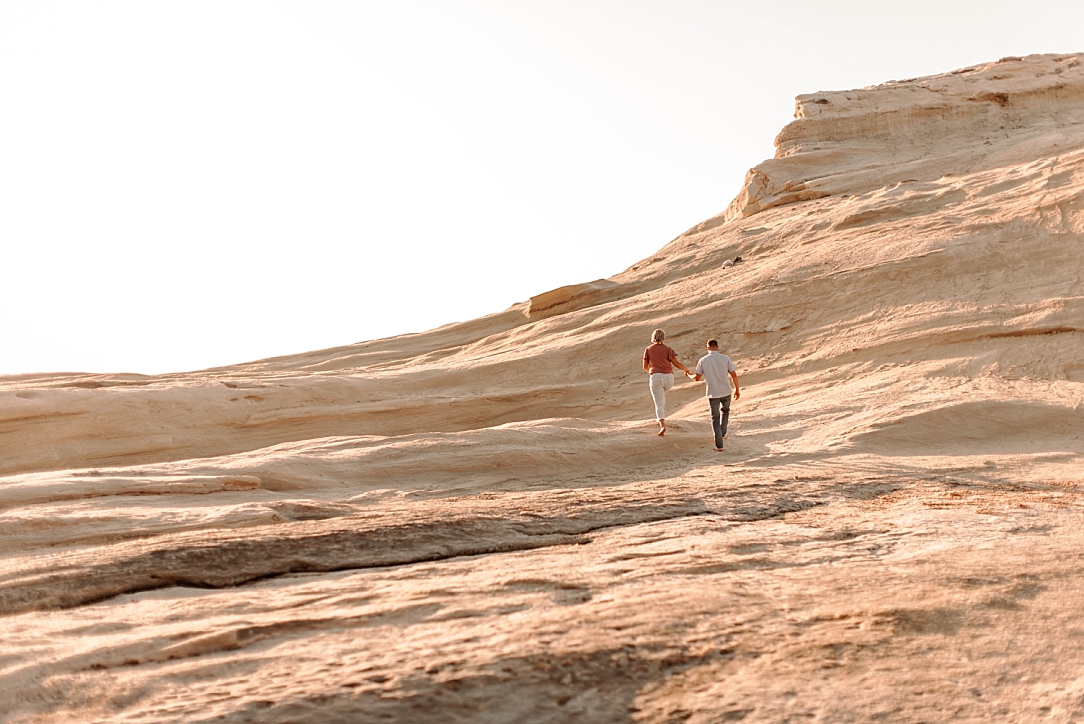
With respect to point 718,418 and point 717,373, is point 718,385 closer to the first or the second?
point 717,373

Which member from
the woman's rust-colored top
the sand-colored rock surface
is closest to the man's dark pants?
the sand-colored rock surface

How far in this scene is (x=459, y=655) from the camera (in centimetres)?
439

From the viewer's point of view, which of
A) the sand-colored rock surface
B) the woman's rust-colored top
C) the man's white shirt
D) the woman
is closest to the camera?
the sand-colored rock surface

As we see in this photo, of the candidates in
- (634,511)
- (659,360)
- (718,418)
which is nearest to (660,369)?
(659,360)

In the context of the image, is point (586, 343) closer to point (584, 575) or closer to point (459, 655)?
point (584, 575)

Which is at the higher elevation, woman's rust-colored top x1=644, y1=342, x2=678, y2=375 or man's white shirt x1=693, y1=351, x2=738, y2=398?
woman's rust-colored top x1=644, y1=342, x2=678, y2=375

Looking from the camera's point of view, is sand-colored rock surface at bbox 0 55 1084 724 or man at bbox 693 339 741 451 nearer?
sand-colored rock surface at bbox 0 55 1084 724

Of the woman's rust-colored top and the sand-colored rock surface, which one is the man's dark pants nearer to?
the sand-colored rock surface

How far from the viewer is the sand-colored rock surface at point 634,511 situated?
434 centimetres

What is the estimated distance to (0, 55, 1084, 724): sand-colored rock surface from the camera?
4.34 metres

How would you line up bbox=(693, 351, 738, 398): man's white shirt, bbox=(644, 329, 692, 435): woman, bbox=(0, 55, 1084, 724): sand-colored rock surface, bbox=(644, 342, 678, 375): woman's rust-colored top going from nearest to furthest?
bbox=(0, 55, 1084, 724): sand-colored rock surface → bbox=(693, 351, 738, 398): man's white shirt → bbox=(644, 329, 692, 435): woman → bbox=(644, 342, 678, 375): woman's rust-colored top

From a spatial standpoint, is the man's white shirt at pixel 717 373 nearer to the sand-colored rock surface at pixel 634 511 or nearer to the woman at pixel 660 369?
the woman at pixel 660 369

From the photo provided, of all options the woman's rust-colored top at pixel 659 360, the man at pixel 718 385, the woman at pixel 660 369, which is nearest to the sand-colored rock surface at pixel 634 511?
the man at pixel 718 385

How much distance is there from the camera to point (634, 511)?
753 cm
